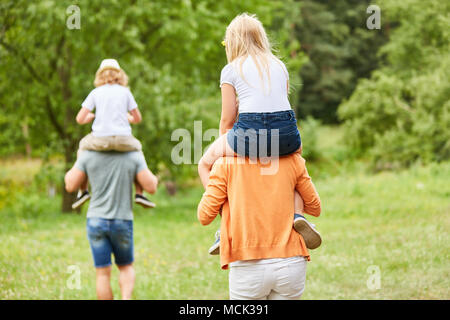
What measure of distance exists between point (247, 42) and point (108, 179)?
231 cm

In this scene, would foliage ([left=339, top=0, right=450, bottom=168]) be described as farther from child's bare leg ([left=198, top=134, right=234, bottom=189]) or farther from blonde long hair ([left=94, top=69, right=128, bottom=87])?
child's bare leg ([left=198, top=134, right=234, bottom=189])

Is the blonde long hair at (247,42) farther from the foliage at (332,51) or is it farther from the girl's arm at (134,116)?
the foliage at (332,51)

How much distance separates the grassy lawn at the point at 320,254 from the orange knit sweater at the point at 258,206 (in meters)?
3.19

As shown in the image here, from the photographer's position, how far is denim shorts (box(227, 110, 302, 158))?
295cm

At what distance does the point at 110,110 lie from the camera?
4801 millimetres

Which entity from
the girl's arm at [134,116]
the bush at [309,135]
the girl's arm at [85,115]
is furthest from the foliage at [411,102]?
the girl's arm at [85,115]

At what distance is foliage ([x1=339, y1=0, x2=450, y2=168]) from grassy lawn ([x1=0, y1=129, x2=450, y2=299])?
606 cm

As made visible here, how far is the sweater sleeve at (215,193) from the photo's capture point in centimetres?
303

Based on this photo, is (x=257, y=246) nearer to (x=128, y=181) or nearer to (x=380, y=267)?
(x=128, y=181)

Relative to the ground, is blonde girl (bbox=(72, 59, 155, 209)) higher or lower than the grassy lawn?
higher

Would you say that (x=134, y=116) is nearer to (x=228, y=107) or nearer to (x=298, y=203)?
(x=228, y=107)

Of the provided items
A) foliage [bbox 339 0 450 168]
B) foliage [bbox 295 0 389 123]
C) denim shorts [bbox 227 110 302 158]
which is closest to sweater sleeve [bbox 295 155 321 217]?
denim shorts [bbox 227 110 302 158]

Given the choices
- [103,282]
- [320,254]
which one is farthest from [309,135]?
[103,282]

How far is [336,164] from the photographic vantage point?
3281 cm
